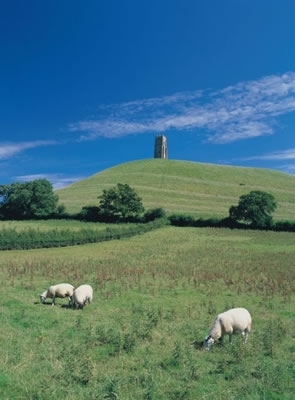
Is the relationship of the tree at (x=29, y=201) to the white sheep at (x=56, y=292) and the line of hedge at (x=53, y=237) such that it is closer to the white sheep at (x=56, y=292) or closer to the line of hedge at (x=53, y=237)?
the line of hedge at (x=53, y=237)

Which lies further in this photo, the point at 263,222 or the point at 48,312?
the point at 263,222

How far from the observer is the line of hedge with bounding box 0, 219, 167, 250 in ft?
201

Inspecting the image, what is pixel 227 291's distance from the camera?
28281mm

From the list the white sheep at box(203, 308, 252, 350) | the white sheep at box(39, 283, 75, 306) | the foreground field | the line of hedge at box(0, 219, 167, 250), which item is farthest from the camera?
the line of hedge at box(0, 219, 167, 250)

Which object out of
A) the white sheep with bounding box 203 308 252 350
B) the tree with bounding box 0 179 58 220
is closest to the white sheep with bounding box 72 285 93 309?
the white sheep with bounding box 203 308 252 350

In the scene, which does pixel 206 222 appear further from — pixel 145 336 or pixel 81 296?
pixel 145 336

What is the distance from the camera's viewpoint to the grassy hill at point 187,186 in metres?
115

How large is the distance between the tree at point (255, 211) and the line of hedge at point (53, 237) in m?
26.0

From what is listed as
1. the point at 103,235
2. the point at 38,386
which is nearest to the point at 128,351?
the point at 38,386

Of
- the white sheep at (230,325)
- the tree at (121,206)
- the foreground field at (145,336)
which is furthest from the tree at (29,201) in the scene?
the white sheep at (230,325)

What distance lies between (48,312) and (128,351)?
7.13 meters

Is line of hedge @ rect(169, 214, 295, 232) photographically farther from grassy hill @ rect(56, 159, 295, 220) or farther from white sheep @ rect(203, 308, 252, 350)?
white sheep @ rect(203, 308, 252, 350)

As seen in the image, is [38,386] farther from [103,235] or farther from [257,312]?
[103,235]

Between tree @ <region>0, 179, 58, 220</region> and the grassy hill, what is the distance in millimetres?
6688
